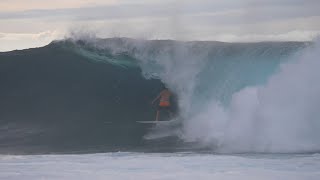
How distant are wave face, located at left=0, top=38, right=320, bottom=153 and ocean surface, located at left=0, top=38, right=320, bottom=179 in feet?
0.11

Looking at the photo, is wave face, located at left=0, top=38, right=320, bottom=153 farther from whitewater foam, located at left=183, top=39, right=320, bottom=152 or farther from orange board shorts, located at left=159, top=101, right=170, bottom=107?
orange board shorts, located at left=159, top=101, right=170, bottom=107

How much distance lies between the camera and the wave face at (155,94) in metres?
13.6

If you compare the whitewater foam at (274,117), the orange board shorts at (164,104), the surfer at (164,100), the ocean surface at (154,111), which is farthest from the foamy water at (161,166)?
the orange board shorts at (164,104)

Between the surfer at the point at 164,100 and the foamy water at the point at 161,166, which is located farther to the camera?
the surfer at the point at 164,100

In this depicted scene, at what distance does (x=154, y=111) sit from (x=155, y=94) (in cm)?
159

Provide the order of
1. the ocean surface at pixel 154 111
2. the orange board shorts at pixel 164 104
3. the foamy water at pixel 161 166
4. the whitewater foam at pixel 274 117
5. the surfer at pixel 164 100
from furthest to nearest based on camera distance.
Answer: the orange board shorts at pixel 164 104 → the surfer at pixel 164 100 → the whitewater foam at pixel 274 117 → the ocean surface at pixel 154 111 → the foamy water at pixel 161 166

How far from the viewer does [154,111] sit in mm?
18250

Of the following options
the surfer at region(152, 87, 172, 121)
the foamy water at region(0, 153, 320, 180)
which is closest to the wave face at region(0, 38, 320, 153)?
the surfer at region(152, 87, 172, 121)

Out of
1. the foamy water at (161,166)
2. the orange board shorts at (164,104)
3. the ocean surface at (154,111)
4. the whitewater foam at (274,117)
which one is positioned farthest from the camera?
the orange board shorts at (164,104)

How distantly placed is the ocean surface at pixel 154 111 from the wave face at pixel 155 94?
0.11 ft

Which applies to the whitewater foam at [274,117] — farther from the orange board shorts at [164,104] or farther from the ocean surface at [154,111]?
the orange board shorts at [164,104]

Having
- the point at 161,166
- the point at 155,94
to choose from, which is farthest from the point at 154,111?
the point at 161,166

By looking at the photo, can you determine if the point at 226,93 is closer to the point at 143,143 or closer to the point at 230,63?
the point at 230,63

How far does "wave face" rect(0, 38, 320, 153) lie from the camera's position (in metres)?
13.6
